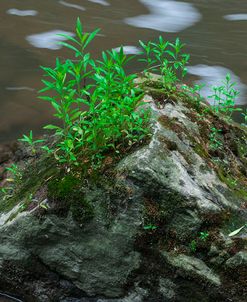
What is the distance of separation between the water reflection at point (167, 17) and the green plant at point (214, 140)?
5349 mm

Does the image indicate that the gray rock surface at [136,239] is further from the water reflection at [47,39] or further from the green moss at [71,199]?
the water reflection at [47,39]

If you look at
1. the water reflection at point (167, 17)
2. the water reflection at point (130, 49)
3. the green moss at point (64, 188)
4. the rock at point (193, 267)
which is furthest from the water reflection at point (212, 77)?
the rock at point (193, 267)

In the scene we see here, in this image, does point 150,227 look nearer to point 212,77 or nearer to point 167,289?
point 167,289

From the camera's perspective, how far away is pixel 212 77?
7.78 meters

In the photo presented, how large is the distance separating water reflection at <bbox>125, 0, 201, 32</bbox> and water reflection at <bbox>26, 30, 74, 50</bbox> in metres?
1.49

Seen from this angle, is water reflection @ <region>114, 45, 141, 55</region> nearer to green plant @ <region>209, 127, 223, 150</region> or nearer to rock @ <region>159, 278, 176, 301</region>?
green plant @ <region>209, 127, 223, 150</region>

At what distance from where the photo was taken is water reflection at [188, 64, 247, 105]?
740cm

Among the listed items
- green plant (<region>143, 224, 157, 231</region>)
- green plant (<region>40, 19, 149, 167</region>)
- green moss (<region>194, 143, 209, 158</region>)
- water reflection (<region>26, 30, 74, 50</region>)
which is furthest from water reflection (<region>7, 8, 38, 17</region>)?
green plant (<region>143, 224, 157, 231</region>)

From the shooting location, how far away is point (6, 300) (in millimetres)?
3760

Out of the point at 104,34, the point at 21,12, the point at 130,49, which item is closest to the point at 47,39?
the point at 104,34

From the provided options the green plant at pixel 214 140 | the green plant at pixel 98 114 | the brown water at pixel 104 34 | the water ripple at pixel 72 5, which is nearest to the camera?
the green plant at pixel 98 114

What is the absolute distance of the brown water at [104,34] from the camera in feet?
23.3

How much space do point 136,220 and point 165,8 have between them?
24.5ft

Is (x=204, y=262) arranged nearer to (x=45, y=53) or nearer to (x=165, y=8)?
(x=45, y=53)
